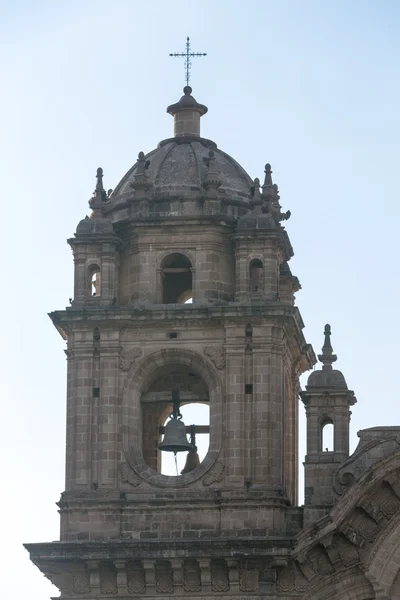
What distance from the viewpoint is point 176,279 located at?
6944cm

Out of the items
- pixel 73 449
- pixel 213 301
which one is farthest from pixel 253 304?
pixel 73 449

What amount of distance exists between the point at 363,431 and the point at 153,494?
5.39 meters

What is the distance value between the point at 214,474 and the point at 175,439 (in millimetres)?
1726

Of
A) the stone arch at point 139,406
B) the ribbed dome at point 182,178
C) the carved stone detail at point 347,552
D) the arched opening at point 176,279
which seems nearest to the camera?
the carved stone detail at point 347,552

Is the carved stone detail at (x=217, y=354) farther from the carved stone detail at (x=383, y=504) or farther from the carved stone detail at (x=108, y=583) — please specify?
the carved stone detail at (x=108, y=583)

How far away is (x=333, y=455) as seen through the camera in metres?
65.8

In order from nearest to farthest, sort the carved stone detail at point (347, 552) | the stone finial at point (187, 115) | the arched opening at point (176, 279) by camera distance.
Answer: the carved stone detail at point (347, 552)
the arched opening at point (176, 279)
the stone finial at point (187, 115)

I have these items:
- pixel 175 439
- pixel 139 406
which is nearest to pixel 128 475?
pixel 175 439

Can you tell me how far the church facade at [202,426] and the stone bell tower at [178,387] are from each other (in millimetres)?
35

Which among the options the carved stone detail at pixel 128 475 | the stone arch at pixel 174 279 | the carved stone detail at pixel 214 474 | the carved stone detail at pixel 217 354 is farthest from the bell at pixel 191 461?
the stone arch at pixel 174 279

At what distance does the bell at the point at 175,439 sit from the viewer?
67000mm

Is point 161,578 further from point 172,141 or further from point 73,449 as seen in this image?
point 172,141

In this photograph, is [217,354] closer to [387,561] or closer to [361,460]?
[361,460]

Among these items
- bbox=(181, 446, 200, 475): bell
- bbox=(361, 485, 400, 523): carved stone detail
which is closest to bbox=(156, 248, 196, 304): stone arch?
bbox=(181, 446, 200, 475): bell
